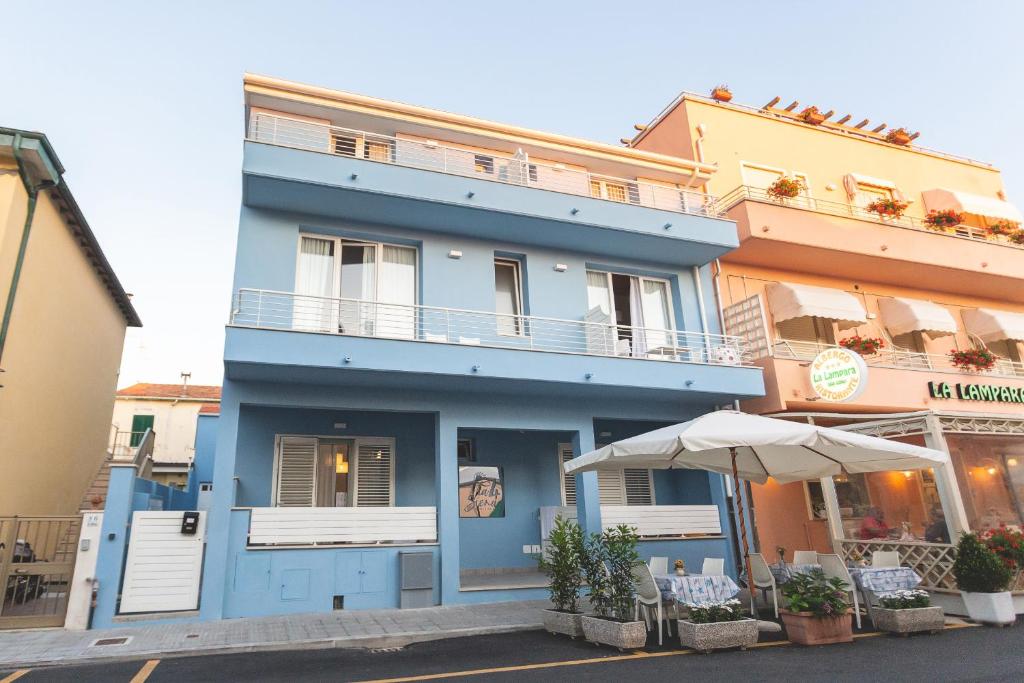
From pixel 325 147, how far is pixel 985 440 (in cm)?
1482

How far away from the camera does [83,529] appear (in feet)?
31.9

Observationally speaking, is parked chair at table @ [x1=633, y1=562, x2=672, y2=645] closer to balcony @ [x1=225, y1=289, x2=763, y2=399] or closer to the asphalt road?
the asphalt road

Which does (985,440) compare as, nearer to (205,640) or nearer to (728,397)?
(728,397)

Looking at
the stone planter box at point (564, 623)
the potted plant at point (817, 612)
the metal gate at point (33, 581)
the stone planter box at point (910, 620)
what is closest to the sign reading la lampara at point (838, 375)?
the stone planter box at point (910, 620)

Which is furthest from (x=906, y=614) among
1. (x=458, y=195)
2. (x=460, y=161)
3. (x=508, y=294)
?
(x=460, y=161)

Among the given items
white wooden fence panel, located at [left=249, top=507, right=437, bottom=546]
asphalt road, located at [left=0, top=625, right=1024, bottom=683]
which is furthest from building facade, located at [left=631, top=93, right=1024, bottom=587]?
white wooden fence panel, located at [left=249, top=507, right=437, bottom=546]

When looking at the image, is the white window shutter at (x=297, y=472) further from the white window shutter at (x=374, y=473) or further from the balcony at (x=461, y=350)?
the balcony at (x=461, y=350)

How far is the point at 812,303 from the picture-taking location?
1565cm

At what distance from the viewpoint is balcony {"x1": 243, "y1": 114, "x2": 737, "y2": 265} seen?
11898mm

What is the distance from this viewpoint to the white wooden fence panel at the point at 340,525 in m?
10.8

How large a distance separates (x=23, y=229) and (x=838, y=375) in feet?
53.6

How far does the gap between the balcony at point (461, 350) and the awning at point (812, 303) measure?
1822 millimetres

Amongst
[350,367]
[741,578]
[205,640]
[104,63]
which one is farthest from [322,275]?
[741,578]

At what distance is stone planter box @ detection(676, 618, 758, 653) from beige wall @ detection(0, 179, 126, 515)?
1216cm
